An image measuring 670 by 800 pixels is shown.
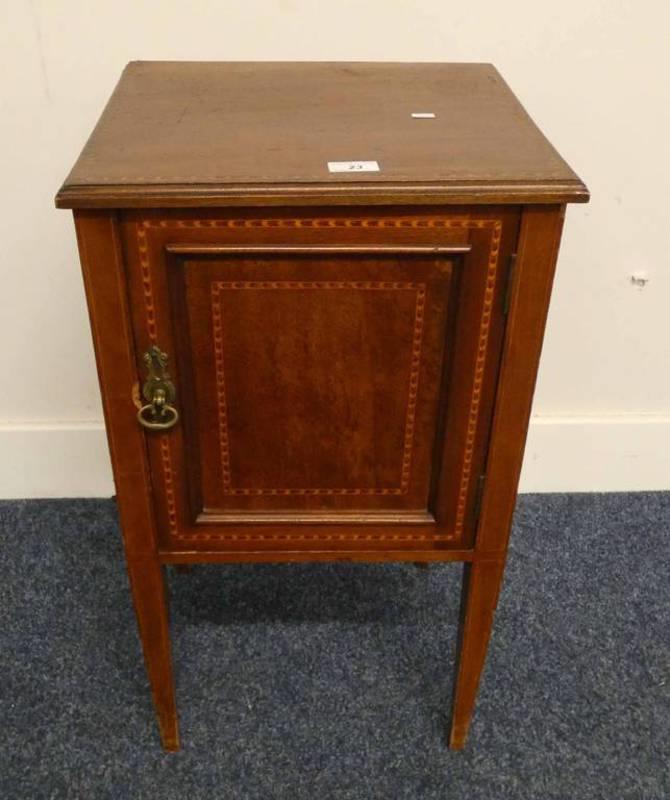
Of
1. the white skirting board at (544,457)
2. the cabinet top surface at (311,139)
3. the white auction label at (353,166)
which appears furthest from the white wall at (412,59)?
the white auction label at (353,166)

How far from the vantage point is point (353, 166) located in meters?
0.83

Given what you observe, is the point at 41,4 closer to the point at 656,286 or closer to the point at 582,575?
the point at 656,286

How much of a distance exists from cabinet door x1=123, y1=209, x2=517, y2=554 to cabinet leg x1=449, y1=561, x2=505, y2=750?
7 cm

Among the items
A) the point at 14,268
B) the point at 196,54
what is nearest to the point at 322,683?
the point at 14,268

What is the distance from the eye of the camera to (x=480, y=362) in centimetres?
90

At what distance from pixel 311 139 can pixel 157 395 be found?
0.99 ft

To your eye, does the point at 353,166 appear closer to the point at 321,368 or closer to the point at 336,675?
the point at 321,368

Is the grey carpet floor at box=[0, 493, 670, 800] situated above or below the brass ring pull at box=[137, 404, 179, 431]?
below

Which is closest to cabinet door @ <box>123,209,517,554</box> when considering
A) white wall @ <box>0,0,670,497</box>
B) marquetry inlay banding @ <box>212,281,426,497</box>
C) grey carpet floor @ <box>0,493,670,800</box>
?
marquetry inlay banding @ <box>212,281,426,497</box>

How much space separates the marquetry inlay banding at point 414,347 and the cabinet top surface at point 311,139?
28mm

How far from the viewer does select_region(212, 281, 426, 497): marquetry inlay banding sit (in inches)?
33.7

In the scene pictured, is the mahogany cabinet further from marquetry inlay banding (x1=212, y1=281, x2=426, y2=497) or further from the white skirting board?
the white skirting board

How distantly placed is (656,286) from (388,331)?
2.65 ft

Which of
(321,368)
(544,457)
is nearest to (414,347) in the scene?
(321,368)
